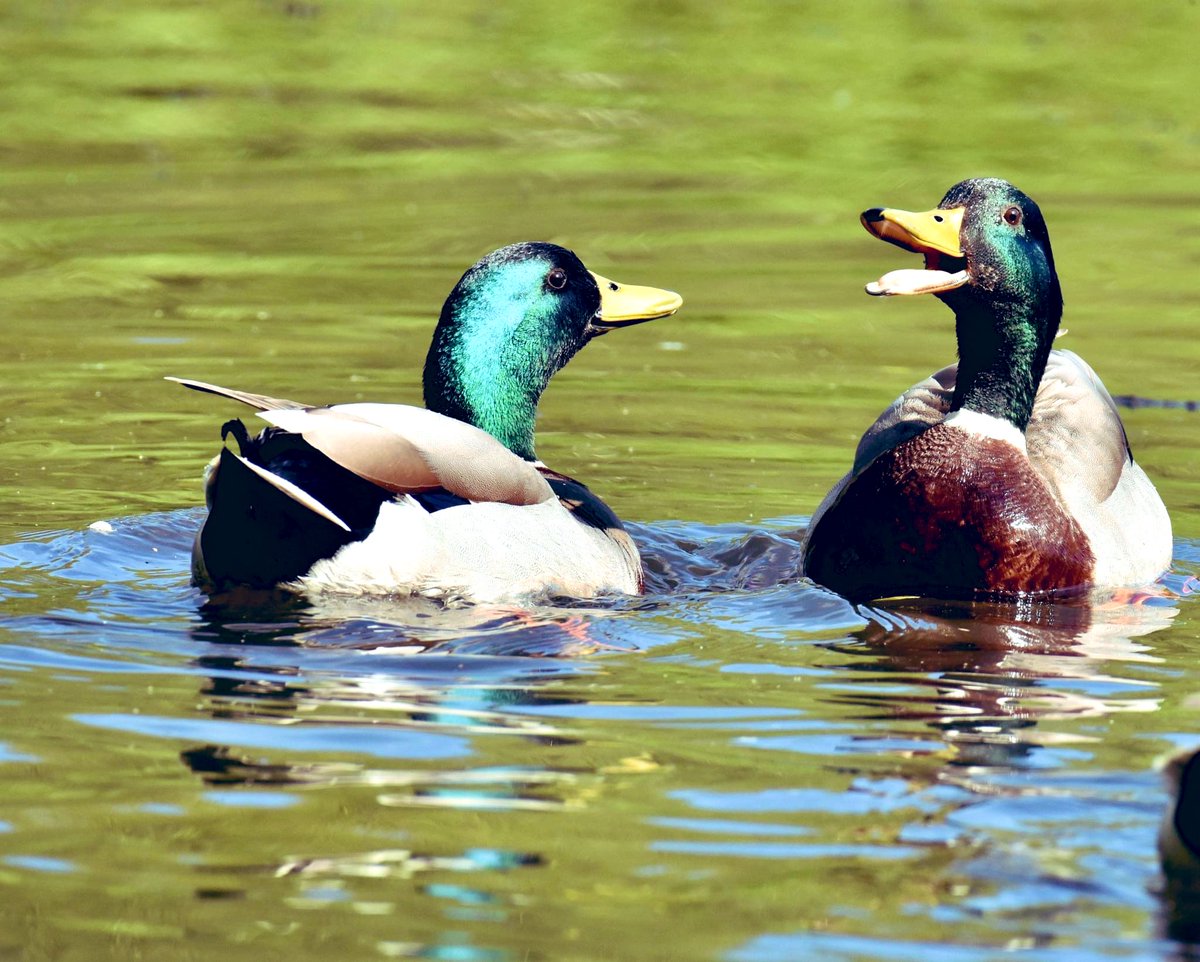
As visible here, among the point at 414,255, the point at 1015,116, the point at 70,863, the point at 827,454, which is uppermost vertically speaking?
the point at 1015,116

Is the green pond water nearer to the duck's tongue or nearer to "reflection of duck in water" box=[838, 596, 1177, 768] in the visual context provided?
"reflection of duck in water" box=[838, 596, 1177, 768]

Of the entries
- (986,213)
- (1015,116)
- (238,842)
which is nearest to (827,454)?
(986,213)

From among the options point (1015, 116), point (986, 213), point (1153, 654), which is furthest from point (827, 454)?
point (1015, 116)

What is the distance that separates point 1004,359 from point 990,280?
352mm

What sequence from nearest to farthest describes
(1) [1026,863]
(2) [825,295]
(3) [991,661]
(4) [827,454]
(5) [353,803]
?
(1) [1026,863] → (5) [353,803] → (3) [991,661] → (4) [827,454] → (2) [825,295]

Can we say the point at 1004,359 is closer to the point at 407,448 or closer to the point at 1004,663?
the point at 1004,663

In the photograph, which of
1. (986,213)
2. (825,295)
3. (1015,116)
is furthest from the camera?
(1015,116)

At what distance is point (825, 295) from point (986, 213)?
4.56 m

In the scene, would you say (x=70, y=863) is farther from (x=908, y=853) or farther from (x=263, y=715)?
(x=908, y=853)

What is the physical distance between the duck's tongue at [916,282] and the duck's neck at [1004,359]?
21 cm

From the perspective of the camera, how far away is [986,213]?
6.83 meters

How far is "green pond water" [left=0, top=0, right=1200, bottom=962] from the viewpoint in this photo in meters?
4.21

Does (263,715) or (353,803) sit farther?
(263,715)

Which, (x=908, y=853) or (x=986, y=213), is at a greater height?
(x=986, y=213)
